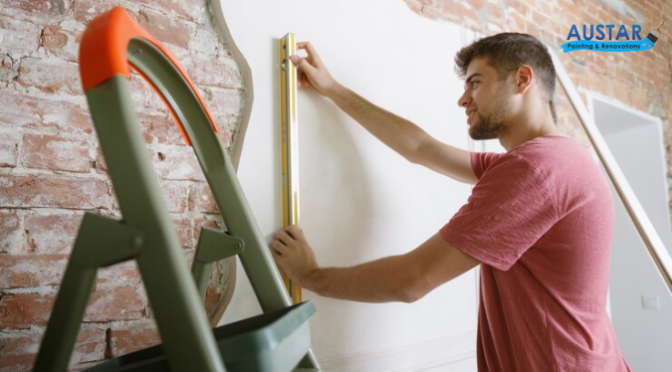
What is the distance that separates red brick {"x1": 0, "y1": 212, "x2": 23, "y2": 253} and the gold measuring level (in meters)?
0.57

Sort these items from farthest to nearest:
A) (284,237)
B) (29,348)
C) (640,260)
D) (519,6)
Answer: (640,260)
(519,6)
(284,237)
(29,348)

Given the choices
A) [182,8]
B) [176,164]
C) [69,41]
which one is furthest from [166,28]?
[176,164]

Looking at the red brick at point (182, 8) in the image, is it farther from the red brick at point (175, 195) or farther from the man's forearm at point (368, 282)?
the man's forearm at point (368, 282)

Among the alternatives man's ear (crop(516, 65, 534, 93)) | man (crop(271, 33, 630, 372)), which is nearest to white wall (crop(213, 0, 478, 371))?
man (crop(271, 33, 630, 372))

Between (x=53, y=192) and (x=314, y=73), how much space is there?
69 cm

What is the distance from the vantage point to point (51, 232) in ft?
2.94

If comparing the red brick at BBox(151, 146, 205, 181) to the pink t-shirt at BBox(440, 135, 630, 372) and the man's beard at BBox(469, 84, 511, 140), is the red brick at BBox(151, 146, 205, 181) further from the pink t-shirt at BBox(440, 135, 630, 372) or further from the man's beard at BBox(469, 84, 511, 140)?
the man's beard at BBox(469, 84, 511, 140)

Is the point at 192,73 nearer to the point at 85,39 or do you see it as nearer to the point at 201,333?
the point at 85,39

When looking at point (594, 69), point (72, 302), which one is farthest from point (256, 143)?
point (594, 69)

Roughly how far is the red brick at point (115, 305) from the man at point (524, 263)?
0.34 metres

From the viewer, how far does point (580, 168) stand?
1.11 meters

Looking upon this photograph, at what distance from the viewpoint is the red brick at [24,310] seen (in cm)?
84

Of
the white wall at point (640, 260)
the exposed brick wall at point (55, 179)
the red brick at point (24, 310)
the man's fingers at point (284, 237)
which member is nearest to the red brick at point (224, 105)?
the exposed brick wall at point (55, 179)

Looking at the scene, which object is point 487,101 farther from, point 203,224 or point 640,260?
point 640,260
